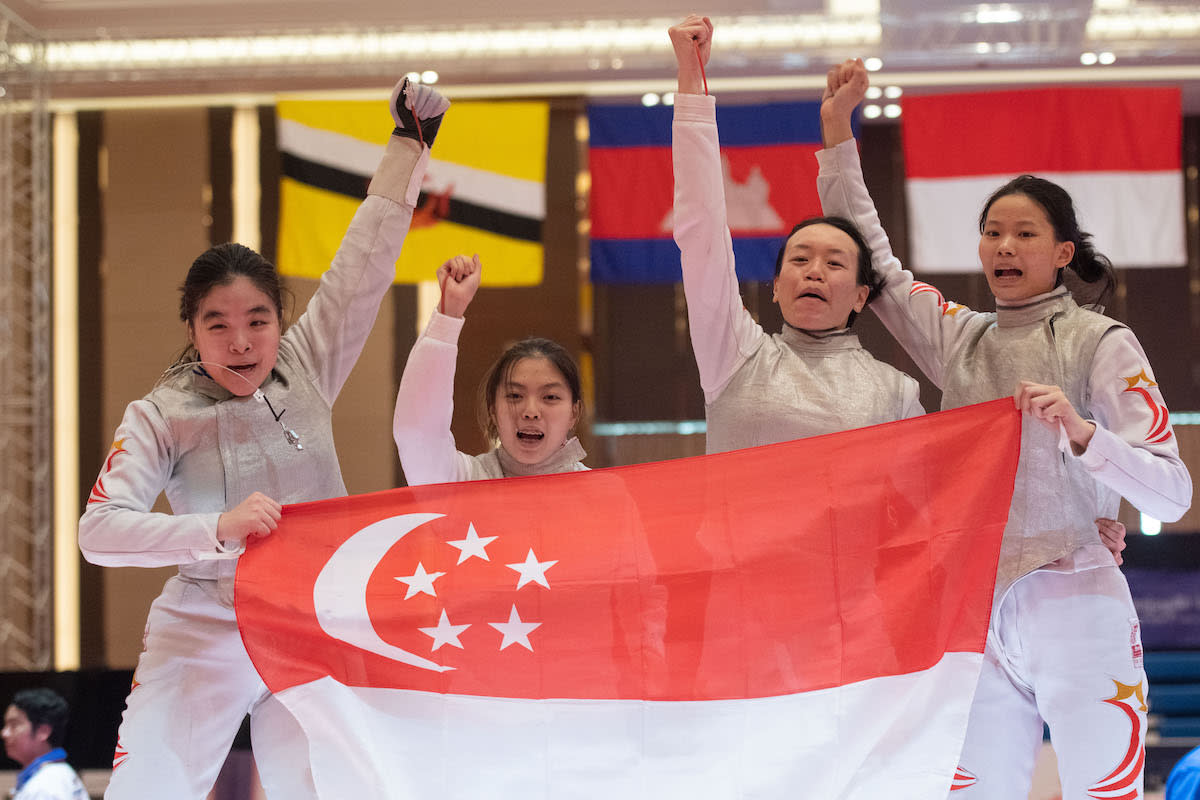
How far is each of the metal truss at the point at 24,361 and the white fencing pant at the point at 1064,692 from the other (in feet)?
20.7

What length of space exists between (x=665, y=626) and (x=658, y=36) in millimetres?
5167

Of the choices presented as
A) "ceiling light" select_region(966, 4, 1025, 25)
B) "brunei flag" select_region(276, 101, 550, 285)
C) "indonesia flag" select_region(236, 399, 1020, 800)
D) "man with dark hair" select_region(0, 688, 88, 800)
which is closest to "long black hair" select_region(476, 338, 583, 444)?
"indonesia flag" select_region(236, 399, 1020, 800)

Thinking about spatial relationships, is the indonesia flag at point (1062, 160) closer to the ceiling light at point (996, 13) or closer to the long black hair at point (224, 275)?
the ceiling light at point (996, 13)

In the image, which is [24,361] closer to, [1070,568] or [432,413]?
[432,413]

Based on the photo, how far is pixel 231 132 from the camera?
7.92 metres

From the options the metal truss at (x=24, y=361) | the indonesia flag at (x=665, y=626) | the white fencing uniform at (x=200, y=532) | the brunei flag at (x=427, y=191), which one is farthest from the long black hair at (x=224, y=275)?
the metal truss at (x=24, y=361)

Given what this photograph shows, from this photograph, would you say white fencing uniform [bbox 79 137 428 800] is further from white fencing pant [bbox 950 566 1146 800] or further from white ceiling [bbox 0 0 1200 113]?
white ceiling [bbox 0 0 1200 113]

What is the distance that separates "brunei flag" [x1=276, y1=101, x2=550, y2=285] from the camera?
260 inches

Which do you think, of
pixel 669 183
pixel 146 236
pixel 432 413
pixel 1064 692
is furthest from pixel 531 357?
pixel 146 236

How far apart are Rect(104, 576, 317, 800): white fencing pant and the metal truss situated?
17.7 ft

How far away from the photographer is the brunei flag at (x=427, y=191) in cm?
661

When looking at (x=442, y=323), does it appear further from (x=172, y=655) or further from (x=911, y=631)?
(x=911, y=631)

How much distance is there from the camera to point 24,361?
770 centimetres

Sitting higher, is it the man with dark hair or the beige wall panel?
the beige wall panel
